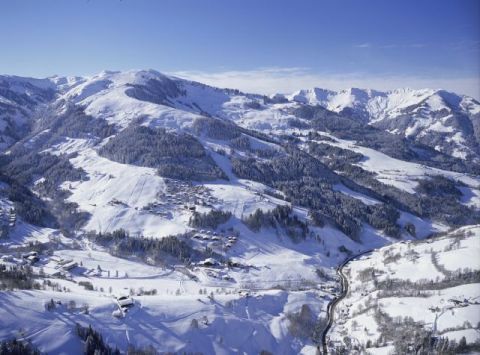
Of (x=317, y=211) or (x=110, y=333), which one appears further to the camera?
(x=317, y=211)

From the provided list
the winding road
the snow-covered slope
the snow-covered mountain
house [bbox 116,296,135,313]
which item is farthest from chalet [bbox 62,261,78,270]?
the snow-covered slope

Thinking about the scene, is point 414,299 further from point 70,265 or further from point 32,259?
point 32,259

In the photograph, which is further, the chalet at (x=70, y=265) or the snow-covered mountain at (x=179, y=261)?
the chalet at (x=70, y=265)

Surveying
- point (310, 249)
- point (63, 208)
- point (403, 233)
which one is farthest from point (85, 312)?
point (403, 233)

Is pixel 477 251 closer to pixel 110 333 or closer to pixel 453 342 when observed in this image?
pixel 453 342

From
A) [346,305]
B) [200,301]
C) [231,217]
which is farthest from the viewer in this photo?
[231,217]

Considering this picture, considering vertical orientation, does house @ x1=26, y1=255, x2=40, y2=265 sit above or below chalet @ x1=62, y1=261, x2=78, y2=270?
above

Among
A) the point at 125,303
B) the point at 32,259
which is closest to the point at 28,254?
the point at 32,259

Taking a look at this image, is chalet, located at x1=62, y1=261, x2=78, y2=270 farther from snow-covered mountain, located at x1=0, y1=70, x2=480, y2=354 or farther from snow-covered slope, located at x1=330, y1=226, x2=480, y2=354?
snow-covered slope, located at x1=330, y1=226, x2=480, y2=354

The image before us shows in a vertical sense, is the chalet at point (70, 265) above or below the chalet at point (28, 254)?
below

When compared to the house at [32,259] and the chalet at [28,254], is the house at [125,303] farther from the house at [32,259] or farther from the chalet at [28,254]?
the chalet at [28,254]

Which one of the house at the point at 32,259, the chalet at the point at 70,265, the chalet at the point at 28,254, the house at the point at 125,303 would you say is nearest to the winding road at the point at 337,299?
the house at the point at 125,303
